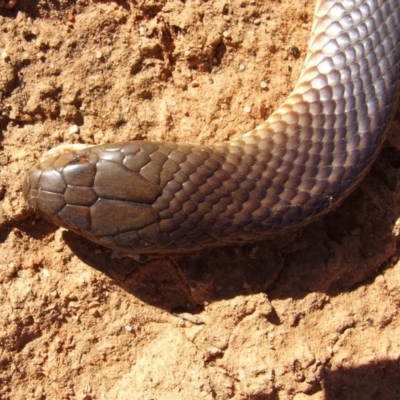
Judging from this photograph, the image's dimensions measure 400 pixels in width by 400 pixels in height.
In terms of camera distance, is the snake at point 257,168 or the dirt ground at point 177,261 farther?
the dirt ground at point 177,261

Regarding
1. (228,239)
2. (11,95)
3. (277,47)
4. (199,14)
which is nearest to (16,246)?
(11,95)

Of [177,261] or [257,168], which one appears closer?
[257,168]

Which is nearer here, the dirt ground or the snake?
the snake

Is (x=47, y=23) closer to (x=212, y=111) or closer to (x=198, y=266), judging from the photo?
(x=212, y=111)

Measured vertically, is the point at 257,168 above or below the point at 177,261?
above
